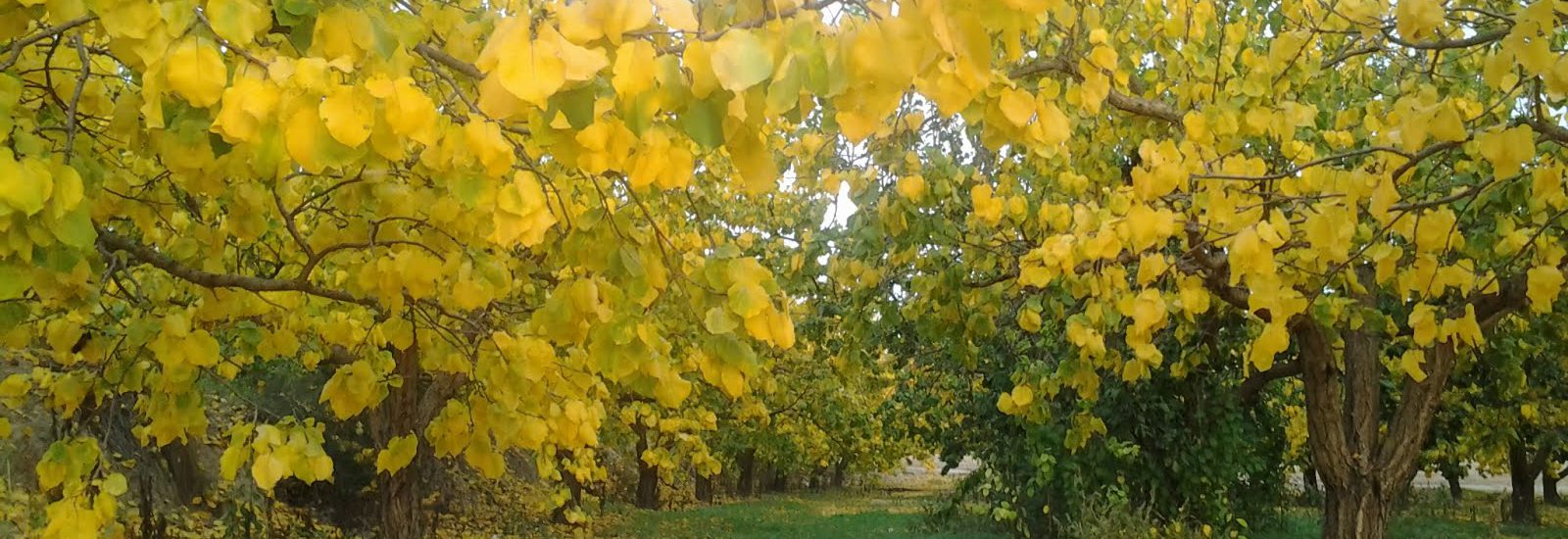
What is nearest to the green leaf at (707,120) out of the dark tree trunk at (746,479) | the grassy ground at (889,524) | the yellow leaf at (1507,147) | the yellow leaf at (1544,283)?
the yellow leaf at (1507,147)

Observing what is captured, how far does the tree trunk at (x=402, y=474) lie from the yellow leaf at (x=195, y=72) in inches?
238

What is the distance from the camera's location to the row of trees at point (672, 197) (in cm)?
150

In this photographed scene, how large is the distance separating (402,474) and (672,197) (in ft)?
8.65

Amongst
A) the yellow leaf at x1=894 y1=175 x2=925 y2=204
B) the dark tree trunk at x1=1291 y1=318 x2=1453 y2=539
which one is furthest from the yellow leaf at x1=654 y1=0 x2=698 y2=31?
the dark tree trunk at x1=1291 y1=318 x2=1453 y2=539

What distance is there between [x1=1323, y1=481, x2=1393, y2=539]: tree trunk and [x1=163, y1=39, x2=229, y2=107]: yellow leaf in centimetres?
679

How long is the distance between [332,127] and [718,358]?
38.4 inches

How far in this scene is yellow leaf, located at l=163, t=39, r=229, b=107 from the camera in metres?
1.49

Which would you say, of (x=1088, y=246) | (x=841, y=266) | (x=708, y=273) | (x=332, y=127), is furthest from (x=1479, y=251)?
(x=332, y=127)

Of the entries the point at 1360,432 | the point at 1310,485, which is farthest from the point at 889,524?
the point at 1360,432

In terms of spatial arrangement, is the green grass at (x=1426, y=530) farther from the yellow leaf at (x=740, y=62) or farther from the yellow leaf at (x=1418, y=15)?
→ the yellow leaf at (x=740, y=62)

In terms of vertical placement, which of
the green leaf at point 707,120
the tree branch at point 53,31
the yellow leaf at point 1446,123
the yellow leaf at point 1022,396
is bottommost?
the yellow leaf at point 1022,396

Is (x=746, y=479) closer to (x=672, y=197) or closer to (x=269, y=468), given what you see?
(x=672, y=197)

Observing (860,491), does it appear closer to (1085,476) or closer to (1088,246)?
(1085,476)

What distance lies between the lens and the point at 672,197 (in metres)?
7.10
